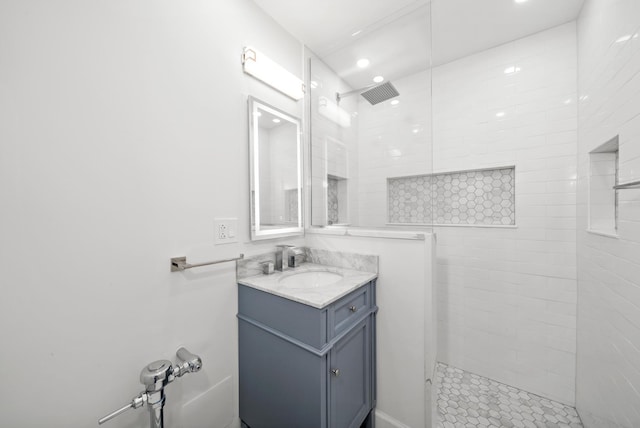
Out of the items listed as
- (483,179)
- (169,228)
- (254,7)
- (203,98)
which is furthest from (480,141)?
(169,228)

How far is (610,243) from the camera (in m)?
1.13

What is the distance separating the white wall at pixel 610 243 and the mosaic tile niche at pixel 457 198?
1.36 ft

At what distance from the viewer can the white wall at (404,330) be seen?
1281 mm

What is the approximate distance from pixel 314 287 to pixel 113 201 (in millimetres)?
949

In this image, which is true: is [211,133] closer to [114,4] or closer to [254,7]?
[114,4]

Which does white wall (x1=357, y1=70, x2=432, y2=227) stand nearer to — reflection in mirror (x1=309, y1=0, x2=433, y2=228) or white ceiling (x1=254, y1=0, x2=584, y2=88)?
reflection in mirror (x1=309, y1=0, x2=433, y2=228)

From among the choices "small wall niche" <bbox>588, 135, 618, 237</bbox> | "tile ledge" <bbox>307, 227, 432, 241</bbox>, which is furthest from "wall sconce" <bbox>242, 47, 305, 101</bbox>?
"small wall niche" <bbox>588, 135, 618, 237</bbox>

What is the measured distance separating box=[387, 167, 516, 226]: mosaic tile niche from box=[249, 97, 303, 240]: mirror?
29.6 inches

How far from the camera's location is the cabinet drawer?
3.61 ft

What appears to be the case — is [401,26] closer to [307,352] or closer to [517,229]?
[517,229]

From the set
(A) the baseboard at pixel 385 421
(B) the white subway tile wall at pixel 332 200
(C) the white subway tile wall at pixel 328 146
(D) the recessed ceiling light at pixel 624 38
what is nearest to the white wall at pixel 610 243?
(D) the recessed ceiling light at pixel 624 38

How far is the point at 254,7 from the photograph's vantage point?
1.46 metres

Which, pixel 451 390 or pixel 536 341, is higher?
pixel 536 341

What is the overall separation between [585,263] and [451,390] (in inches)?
49.9
